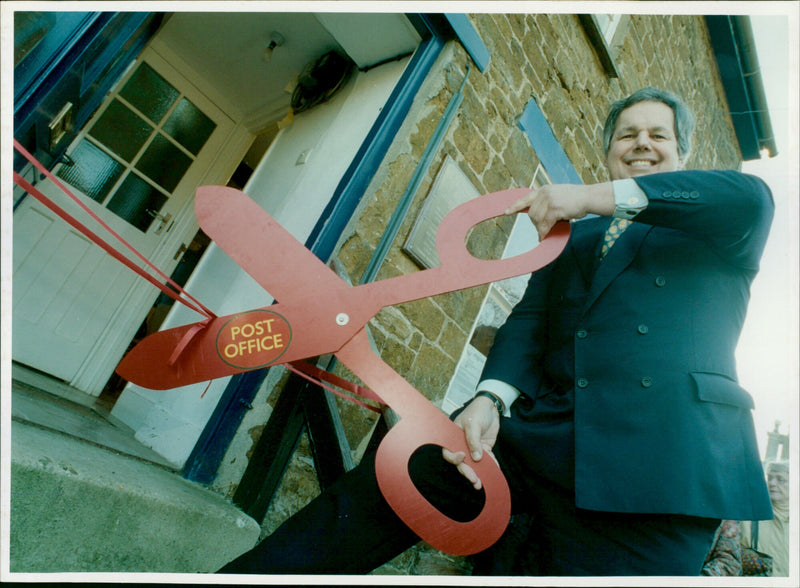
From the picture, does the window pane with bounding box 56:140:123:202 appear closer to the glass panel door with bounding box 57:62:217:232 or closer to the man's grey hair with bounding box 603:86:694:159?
the glass panel door with bounding box 57:62:217:232

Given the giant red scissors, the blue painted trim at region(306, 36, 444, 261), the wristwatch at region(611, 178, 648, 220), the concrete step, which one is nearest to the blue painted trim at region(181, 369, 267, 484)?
the concrete step

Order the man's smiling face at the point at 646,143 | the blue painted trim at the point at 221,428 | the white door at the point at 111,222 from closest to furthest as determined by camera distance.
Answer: the man's smiling face at the point at 646,143 < the blue painted trim at the point at 221,428 < the white door at the point at 111,222

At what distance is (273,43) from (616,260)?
8.33 feet

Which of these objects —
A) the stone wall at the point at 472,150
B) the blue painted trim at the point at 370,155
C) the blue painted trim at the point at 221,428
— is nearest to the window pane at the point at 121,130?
the blue painted trim at the point at 370,155

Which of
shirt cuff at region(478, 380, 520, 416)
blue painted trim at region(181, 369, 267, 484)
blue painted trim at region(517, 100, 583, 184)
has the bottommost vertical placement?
blue painted trim at region(181, 369, 267, 484)

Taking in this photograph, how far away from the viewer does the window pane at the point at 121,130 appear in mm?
2598

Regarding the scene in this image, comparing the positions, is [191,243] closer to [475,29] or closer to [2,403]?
[475,29]

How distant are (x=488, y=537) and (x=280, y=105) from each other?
309 centimetres

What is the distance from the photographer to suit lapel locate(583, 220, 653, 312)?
0.90 metres

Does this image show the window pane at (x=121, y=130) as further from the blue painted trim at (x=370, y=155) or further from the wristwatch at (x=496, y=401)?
the wristwatch at (x=496, y=401)

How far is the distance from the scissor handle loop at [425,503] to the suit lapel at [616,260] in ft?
1.48

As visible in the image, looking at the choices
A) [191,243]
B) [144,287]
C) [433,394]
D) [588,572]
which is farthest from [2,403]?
[191,243]

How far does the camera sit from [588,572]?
73 cm

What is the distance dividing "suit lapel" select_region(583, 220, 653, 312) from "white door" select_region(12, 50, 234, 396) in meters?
2.71
